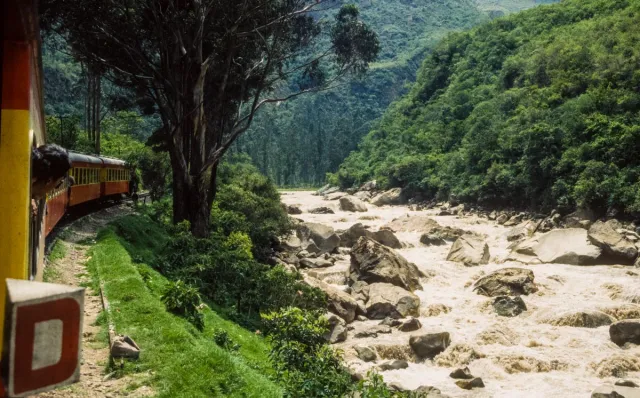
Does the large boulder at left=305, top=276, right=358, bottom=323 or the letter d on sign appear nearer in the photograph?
the letter d on sign

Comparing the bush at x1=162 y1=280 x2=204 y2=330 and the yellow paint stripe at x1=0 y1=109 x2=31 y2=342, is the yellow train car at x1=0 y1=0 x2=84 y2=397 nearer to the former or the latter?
the yellow paint stripe at x1=0 y1=109 x2=31 y2=342

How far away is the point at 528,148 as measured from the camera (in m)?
43.6

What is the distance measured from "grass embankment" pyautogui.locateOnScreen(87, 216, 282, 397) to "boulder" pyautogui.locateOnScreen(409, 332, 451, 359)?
19.6ft

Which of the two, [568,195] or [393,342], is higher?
[568,195]

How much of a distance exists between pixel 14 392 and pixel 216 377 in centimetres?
726

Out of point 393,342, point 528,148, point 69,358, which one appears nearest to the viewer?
point 69,358

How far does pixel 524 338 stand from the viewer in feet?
62.7

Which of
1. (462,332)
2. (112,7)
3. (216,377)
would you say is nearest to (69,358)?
(216,377)

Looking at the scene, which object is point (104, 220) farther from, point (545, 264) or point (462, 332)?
point (545, 264)

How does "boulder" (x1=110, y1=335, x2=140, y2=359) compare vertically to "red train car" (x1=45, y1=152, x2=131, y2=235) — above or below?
below

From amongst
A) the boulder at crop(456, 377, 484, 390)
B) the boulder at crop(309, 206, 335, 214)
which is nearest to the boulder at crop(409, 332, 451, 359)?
the boulder at crop(456, 377, 484, 390)

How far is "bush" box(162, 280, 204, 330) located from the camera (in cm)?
1149

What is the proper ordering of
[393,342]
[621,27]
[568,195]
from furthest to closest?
[621,27], [568,195], [393,342]

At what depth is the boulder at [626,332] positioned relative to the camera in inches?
699
